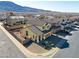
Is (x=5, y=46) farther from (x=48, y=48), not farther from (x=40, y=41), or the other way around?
(x=40, y=41)

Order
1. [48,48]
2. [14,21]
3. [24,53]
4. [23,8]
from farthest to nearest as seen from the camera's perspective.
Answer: [23,8]
[14,21]
[48,48]
[24,53]

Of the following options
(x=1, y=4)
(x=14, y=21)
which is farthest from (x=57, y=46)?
(x=1, y=4)

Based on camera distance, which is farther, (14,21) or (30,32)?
(14,21)

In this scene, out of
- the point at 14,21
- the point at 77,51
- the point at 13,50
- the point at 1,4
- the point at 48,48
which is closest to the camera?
the point at 13,50

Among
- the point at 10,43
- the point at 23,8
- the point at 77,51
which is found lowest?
the point at 23,8

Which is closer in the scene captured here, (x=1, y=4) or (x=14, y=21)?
(x=14, y=21)

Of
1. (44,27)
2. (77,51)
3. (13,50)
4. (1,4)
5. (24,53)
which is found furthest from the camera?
(1,4)

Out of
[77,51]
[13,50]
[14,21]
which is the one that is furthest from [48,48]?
[14,21]

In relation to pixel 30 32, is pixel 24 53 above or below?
above

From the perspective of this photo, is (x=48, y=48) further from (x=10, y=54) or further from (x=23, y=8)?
(x=23, y=8)
